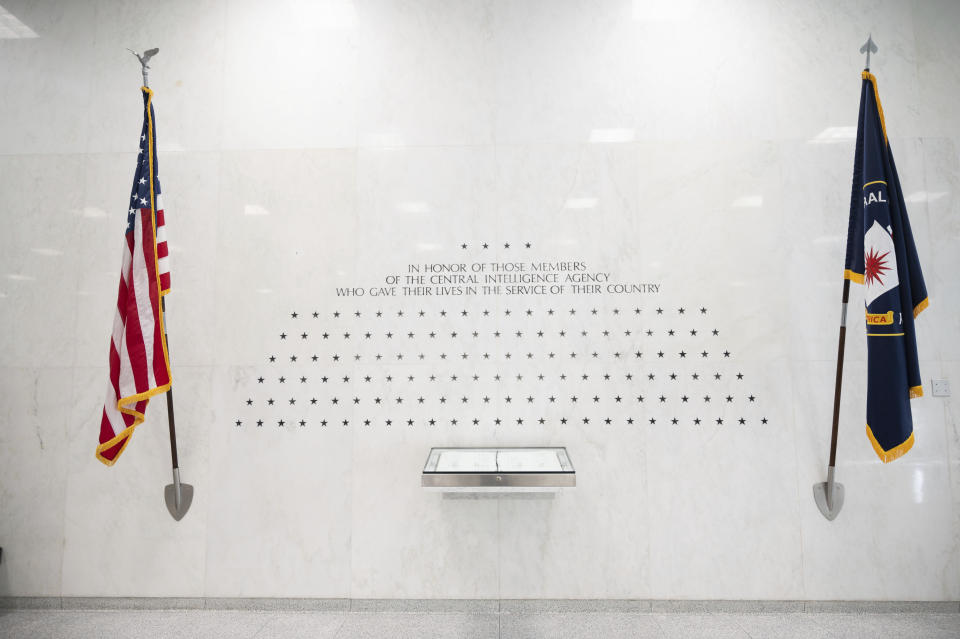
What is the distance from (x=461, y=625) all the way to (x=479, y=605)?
16 cm

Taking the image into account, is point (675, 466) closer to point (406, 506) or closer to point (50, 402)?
point (406, 506)

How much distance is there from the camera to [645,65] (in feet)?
9.34

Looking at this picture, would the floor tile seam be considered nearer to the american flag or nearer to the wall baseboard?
the wall baseboard

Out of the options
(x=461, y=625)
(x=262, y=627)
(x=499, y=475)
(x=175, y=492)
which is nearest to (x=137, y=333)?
(x=175, y=492)

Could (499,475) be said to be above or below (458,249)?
below

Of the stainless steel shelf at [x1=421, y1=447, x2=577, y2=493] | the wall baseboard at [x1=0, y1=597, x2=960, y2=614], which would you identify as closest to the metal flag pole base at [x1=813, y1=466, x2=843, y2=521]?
the wall baseboard at [x1=0, y1=597, x2=960, y2=614]

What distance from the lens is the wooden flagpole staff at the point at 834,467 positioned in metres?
2.49

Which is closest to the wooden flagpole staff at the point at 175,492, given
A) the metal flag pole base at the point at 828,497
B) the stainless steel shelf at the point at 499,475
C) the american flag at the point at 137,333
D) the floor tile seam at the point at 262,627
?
the american flag at the point at 137,333

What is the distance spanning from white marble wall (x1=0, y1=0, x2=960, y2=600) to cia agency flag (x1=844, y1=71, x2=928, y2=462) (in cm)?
32

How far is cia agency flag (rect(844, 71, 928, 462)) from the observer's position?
2309 millimetres

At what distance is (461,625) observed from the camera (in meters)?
2.46

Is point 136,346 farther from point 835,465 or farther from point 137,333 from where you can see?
point 835,465

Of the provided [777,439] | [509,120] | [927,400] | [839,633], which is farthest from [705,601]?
[509,120]

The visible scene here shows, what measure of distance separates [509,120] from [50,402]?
3.01 metres
